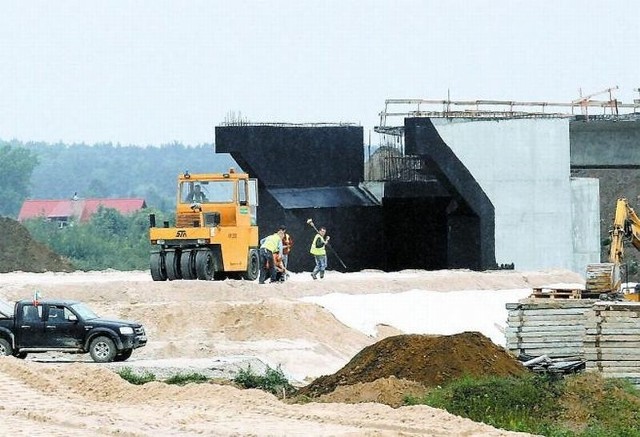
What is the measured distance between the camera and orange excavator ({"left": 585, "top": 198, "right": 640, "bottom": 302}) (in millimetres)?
33469

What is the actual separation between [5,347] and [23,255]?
38217mm

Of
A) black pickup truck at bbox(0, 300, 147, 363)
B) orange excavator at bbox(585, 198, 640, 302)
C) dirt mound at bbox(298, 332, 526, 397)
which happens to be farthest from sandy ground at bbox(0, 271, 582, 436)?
orange excavator at bbox(585, 198, 640, 302)

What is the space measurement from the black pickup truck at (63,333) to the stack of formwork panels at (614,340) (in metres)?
8.77

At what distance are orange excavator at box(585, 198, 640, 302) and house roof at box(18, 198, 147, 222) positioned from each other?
8285cm

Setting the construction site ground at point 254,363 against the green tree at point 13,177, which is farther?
the green tree at point 13,177

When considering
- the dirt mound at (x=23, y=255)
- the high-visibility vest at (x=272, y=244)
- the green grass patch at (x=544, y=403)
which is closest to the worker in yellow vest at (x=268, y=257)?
the high-visibility vest at (x=272, y=244)

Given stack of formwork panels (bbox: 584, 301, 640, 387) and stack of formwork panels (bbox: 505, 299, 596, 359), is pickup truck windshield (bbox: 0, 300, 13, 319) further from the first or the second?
stack of formwork panels (bbox: 584, 301, 640, 387)

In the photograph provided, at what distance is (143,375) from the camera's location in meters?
27.5

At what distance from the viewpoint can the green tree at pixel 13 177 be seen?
138438 mm

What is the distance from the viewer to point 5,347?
30594mm

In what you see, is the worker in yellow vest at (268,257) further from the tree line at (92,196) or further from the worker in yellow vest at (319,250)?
the tree line at (92,196)

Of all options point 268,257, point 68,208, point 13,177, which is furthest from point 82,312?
point 13,177

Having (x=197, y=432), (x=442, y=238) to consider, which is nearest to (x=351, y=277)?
(x=442, y=238)

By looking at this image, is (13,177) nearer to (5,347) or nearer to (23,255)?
(23,255)
